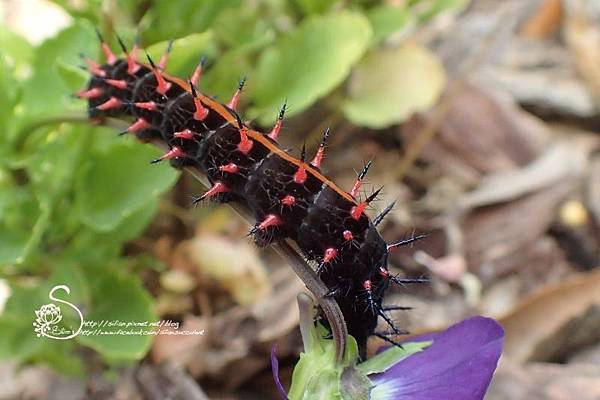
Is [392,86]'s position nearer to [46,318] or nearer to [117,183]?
[117,183]

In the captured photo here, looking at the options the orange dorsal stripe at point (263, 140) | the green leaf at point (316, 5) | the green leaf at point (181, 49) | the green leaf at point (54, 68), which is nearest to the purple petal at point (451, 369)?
the orange dorsal stripe at point (263, 140)

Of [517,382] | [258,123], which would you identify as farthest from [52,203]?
[517,382]

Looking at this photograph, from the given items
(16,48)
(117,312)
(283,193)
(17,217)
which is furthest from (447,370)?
(16,48)

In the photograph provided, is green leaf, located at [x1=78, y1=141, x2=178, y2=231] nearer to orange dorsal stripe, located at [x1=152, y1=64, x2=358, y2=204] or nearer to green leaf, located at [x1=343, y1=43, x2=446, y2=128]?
orange dorsal stripe, located at [x1=152, y1=64, x2=358, y2=204]

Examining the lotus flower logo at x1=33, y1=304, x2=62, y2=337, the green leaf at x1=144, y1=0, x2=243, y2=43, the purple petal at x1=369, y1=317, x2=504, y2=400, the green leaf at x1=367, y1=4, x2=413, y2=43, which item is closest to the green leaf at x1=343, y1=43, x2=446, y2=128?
the green leaf at x1=367, y1=4, x2=413, y2=43

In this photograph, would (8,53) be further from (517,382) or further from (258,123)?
(517,382)

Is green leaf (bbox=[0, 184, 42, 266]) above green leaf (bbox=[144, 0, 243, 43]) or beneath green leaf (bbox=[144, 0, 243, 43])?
beneath

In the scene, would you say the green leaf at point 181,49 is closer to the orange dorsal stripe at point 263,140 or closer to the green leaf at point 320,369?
the orange dorsal stripe at point 263,140
